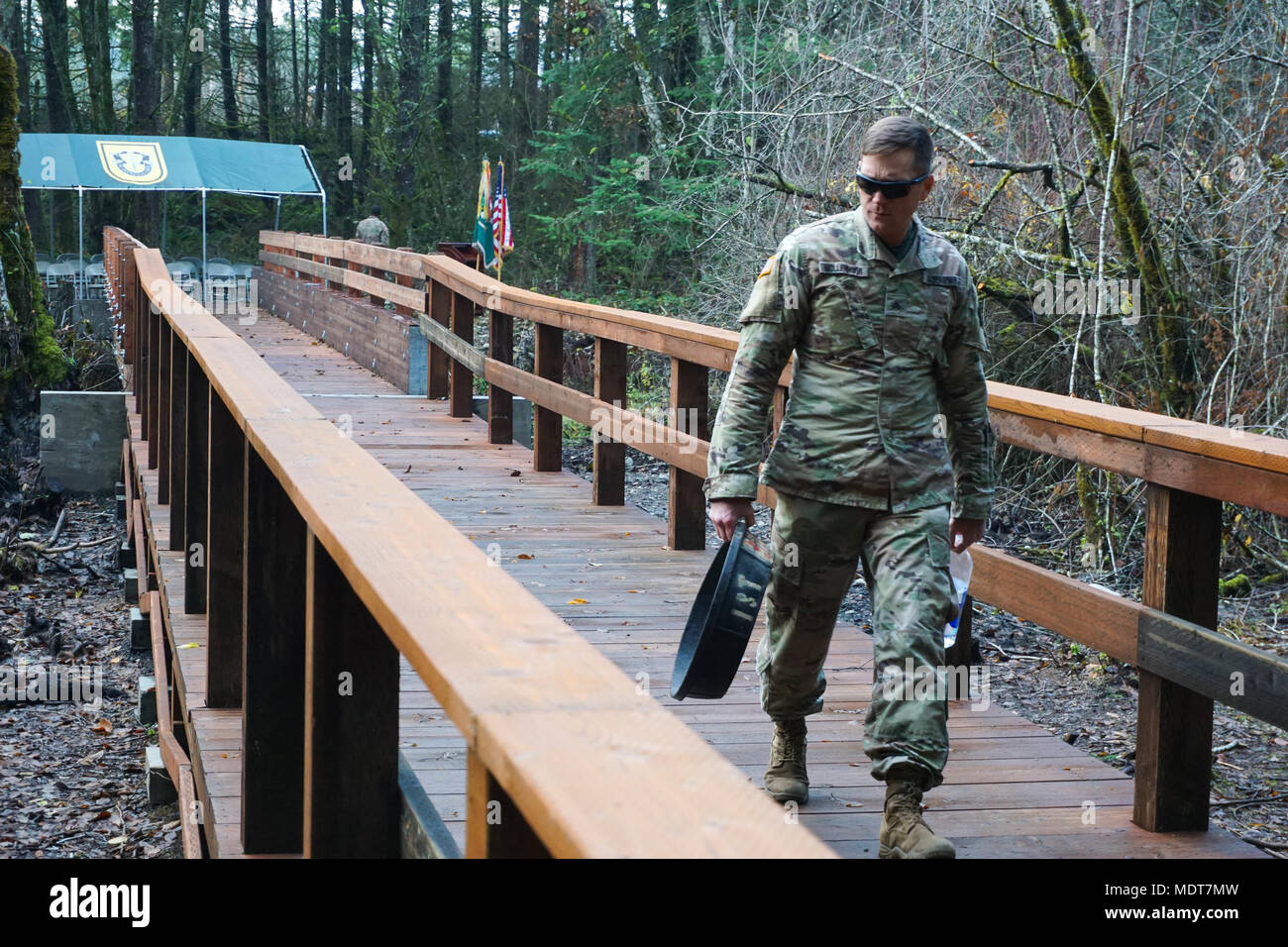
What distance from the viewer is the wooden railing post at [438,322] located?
39.4ft

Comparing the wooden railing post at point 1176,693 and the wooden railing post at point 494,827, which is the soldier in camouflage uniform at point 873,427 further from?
the wooden railing post at point 494,827

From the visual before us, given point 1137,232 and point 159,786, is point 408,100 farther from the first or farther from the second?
point 159,786

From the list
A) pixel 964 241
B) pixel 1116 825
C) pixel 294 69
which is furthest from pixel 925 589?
pixel 294 69

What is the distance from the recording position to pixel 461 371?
1121 centimetres

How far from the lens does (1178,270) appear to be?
9.24 metres

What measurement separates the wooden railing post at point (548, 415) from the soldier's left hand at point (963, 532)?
5.18 metres

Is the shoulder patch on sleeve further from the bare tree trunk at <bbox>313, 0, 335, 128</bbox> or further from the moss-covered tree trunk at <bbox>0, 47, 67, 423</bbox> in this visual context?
the bare tree trunk at <bbox>313, 0, 335, 128</bbox>

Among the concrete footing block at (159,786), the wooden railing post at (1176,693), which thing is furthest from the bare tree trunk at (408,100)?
the wooden railing post at (1176,693)

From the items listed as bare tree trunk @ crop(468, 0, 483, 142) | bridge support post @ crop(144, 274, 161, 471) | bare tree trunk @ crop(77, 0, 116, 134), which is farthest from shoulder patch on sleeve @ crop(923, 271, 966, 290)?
bare tree trunk @ crop(77, 0, 116, 134)

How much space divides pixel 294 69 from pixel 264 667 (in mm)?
38876

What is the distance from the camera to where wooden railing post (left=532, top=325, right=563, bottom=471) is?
9.02m

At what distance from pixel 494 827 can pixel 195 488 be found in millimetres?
4682

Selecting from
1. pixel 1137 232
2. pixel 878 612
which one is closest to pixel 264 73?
pixel 1137 232
